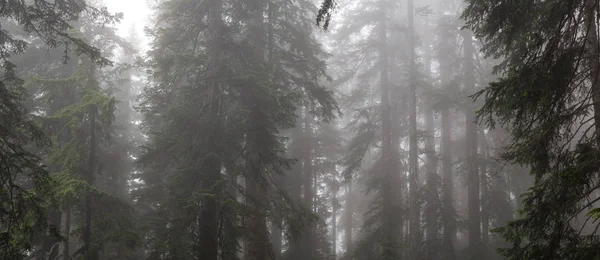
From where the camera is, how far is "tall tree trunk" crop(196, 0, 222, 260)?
1038cm

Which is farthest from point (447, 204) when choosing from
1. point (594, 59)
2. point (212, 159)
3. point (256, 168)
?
point (594, 59)

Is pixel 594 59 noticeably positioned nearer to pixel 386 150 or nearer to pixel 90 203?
pixel 90 203

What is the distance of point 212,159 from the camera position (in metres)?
10.6

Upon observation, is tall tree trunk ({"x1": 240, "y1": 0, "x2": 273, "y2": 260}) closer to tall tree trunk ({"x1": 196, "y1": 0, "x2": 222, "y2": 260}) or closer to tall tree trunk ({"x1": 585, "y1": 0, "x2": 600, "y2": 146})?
tall tree trunk ({"x1": 196, "y1": 0, "x2": 222, "y2": 260})

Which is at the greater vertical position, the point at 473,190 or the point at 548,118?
the point at 473,190

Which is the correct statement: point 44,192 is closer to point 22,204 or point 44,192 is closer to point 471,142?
point 22,204

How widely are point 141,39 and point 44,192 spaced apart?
28627 millimetres

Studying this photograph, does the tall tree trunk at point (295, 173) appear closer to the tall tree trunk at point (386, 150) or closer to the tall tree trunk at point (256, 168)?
the tall tree trunk at point (386, 150)

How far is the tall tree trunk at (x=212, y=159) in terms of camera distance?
10.4 m

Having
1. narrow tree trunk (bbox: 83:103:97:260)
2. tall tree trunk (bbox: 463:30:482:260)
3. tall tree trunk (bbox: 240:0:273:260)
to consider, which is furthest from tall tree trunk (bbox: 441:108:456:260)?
narrow tree trunk (bbox: 83:103:97:260)

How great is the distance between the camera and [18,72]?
16453mm

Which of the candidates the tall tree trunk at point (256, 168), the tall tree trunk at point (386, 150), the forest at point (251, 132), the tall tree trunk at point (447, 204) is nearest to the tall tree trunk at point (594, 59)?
the forest at point (251, 132)

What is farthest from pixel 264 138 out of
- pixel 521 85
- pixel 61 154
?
pixel 521 85

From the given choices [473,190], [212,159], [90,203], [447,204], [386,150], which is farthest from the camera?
[386,150]
